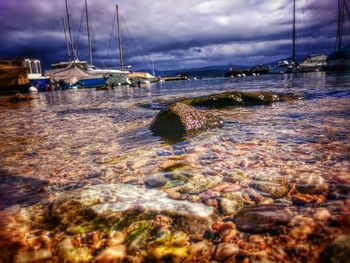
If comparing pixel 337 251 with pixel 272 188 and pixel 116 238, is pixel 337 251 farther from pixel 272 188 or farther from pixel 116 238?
pixel 116 238

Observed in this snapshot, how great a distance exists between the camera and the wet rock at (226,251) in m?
1.60

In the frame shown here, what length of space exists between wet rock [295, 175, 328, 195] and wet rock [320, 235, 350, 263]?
2.58 feet

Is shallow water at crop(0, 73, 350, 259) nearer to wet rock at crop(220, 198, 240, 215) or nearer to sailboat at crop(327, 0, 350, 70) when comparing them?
wet rock at crop(220, 198, 240, 215)

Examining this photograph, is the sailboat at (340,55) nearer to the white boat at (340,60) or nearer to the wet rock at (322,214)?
the white boat at (340,60)

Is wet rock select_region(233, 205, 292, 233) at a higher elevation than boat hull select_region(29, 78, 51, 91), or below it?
below

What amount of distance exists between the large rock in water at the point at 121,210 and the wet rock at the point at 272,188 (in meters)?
0.62

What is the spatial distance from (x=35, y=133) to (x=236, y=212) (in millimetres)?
6279

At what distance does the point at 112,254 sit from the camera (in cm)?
171

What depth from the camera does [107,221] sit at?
2.06 metres

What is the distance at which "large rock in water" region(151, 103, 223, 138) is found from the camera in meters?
5.36

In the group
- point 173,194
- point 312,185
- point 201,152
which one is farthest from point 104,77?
point 312,185

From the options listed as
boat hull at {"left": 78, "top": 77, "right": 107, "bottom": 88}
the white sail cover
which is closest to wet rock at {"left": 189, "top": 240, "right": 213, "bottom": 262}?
boat hull at {"left": 78, "top": 77, "right": 107, "bottom": 88}

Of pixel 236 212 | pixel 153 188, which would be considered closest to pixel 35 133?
pixel 153 188

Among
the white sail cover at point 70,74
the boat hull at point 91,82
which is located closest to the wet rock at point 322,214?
the boat hull at point 91,82
